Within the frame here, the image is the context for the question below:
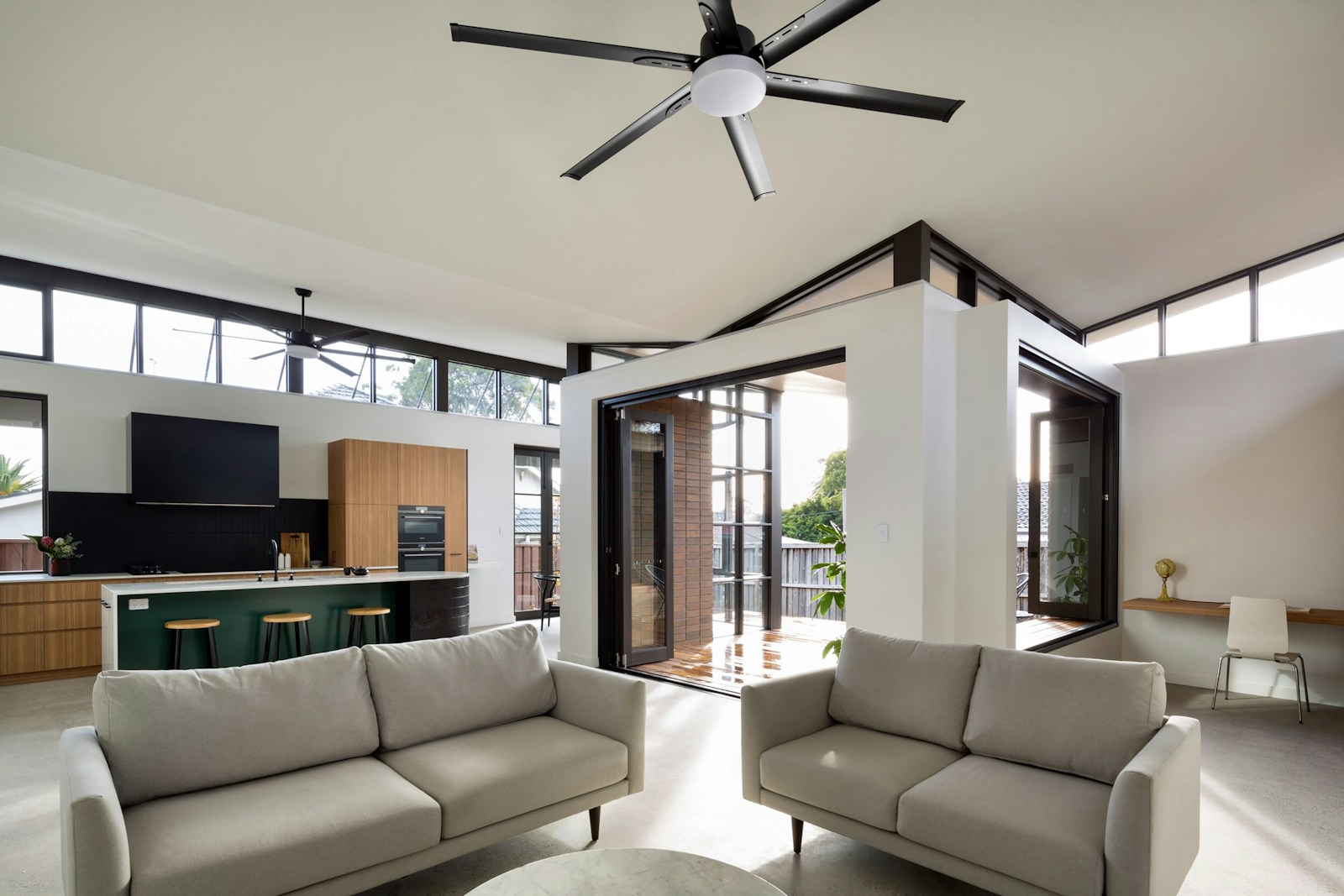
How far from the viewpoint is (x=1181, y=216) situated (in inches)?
197

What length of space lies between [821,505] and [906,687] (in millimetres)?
14436

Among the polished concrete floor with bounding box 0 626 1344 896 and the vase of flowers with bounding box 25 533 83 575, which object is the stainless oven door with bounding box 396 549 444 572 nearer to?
the vase of flowers with bounding box 25 533 83 575

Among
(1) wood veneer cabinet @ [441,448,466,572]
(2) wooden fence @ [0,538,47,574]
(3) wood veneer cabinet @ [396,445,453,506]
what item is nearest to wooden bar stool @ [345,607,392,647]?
(3) wood veneer cabinet @ [396,445,453,506]

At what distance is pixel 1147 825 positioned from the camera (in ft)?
6.56

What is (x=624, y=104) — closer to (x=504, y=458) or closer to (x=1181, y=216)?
(x=1181, y=216)

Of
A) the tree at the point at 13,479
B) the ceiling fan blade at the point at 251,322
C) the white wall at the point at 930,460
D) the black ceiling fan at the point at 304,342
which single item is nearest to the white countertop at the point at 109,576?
the tree at the point at 13,479

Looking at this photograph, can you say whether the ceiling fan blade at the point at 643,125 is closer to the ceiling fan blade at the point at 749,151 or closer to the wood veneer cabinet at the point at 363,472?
the ceiling fan blade at the point at 749,151

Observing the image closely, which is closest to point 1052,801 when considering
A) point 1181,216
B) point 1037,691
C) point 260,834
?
point 1037,691

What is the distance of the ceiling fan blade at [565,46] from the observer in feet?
7.47

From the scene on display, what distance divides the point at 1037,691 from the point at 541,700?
6.56ft

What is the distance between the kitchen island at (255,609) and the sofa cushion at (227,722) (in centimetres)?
279

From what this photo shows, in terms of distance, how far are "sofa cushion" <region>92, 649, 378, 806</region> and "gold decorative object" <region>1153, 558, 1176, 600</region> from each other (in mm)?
6353

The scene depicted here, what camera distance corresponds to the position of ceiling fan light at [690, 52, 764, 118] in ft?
7.75

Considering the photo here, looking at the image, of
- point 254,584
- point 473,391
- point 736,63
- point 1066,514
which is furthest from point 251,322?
point 1066,514
